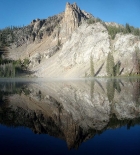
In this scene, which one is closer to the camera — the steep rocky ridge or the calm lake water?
the calm lake water

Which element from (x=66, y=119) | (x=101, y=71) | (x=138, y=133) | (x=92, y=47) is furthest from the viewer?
→ (x=92, y=47)

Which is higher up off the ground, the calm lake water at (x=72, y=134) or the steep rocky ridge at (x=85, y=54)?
the steep rocky ridge at (x=85, y=54)

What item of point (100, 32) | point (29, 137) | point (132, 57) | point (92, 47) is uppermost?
point (100, 32)

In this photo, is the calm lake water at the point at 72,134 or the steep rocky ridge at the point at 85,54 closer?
the calm lake water at the point at 72,134

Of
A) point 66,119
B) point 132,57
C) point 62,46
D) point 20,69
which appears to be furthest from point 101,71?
point 66,119

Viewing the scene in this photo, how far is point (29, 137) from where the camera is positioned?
10.3m

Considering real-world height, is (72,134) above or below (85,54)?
below

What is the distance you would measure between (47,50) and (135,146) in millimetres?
193083

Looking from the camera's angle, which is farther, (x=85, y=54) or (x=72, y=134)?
(x=85, y=54)

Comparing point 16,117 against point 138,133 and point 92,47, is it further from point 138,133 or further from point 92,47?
point 92,47

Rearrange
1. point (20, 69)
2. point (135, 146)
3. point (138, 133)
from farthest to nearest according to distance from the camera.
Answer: point (20, 69), point (138, 133), point (135, 146)

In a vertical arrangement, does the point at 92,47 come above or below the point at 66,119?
above

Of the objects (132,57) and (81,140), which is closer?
(81,140)

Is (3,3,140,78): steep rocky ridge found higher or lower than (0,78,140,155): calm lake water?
higher
